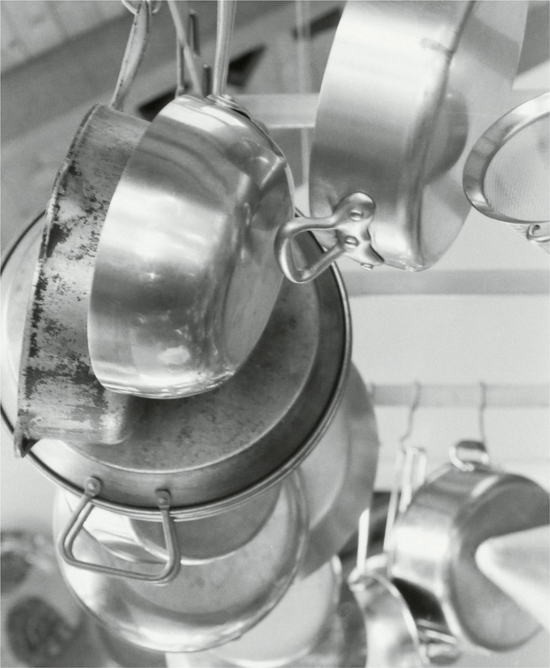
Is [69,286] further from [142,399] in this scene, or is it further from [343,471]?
[343,471]

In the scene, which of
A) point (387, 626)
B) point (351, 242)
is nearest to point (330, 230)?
point (351, 242)

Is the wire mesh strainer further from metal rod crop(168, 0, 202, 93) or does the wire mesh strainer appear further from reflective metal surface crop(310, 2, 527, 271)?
metal rod crop(168, 0, 202, 93)

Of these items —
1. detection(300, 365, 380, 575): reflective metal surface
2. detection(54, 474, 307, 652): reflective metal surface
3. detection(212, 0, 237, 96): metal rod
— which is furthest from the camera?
detection(300, 365, 380, 575): reflective metal surface

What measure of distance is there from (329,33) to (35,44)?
36cm

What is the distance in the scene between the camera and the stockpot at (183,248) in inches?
12.7

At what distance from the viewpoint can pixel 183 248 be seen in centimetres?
33

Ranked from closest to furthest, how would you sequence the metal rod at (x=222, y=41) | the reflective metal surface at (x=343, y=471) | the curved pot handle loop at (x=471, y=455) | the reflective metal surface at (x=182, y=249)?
the reflective metal surface at (x=182, y=249) < the metal rod at (x=222, y=41) < the reflective metal surface at (x=343, y=471) < the curved pot handle loop at (x=471, y=455)

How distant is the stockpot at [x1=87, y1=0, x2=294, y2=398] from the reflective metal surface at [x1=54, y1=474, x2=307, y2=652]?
293mm

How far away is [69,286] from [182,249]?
0.08 m

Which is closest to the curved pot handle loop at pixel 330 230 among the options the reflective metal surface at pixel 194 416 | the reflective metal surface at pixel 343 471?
the reflective metal surface at pixel 194 416

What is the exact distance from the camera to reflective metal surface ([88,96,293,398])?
32 centimetres

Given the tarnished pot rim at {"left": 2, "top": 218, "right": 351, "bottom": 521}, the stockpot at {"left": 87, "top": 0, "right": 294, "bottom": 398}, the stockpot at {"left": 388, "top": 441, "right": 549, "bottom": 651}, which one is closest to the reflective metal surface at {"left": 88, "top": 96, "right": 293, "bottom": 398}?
the stockpot at {"left": 87, "top": 0, "right": 294, "bottom": 398}

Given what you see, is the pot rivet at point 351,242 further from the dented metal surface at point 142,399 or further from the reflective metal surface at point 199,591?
the reflective metal surface at point 199,591

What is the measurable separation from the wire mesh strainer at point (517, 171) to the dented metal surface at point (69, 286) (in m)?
0.20
